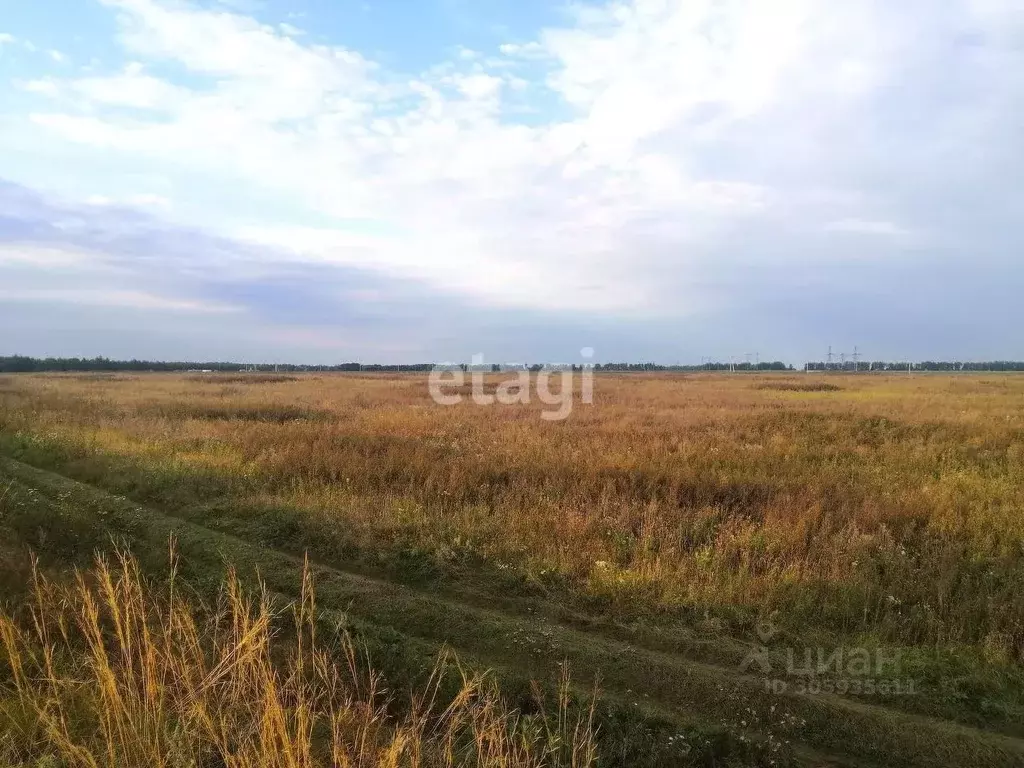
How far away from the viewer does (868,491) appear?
10586 mm

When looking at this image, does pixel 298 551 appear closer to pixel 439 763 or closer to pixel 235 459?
pixel 439 763

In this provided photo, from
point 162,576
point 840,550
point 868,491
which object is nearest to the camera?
point 162,576

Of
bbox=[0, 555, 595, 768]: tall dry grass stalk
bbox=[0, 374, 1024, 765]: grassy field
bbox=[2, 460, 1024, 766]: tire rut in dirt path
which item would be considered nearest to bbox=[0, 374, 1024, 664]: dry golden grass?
bbox=[0, 374, 1024, 765]: grassy field

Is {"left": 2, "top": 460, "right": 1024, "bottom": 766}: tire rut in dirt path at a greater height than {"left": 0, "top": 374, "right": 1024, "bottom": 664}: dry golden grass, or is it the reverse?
{"left": 0, "top": 374, "right": 1024, "bottom": 664}: dry golden grass

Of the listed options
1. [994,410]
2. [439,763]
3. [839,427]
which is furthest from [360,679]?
[994,410]

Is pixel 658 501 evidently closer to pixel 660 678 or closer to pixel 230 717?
pixel 660 678

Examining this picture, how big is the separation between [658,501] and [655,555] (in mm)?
2348

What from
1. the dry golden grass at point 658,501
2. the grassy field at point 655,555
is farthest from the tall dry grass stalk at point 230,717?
the dry golden grass at point 658,501

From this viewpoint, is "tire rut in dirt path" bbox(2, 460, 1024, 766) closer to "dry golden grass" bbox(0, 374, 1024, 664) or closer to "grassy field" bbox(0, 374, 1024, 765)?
"grassy field" bbox(0, 374, 1024, 765)

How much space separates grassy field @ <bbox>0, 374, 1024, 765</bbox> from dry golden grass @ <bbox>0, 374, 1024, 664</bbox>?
0.16ft

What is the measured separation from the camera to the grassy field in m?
4.62

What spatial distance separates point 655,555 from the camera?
7.61m

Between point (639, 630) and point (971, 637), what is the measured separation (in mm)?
3330

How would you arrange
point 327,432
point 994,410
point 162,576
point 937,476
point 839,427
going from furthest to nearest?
point 994,410, point 839,427, point 327,432, point 937,476, point 162,576
